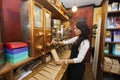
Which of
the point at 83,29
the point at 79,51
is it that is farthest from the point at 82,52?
the point at 83,29

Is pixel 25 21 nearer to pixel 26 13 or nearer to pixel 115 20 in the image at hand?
pixel 26 13

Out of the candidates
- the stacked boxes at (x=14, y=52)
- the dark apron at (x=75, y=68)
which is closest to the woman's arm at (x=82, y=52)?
the dark apron at (x=75, y=68)

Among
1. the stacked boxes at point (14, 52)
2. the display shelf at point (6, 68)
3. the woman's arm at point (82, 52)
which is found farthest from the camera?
the woman's arm at point (82, 52)

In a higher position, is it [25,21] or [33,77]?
[25,21]

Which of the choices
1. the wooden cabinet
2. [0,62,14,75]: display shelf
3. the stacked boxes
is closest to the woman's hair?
the wooden cabinet

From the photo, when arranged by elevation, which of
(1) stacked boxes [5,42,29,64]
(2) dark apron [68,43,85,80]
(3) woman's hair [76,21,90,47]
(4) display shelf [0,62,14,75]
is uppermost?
(3) woman's hair [76,21,90,47]

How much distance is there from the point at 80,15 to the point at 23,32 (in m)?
3.19

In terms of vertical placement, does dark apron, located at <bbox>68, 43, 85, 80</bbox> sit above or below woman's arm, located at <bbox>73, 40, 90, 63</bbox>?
below

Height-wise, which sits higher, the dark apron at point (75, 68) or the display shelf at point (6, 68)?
the display shelf at point (6, 68)

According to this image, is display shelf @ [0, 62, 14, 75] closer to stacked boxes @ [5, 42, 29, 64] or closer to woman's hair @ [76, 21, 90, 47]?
stacked boxes @ [5, 42, 29, 64]

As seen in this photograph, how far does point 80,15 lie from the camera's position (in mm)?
3854

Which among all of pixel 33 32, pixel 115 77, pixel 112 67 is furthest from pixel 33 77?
pixel 115 77

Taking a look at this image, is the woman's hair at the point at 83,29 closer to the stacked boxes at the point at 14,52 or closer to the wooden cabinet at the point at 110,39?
the wooden cabinet at the point at 110,39

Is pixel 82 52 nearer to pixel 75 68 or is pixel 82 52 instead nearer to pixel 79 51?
pixel 79 51
